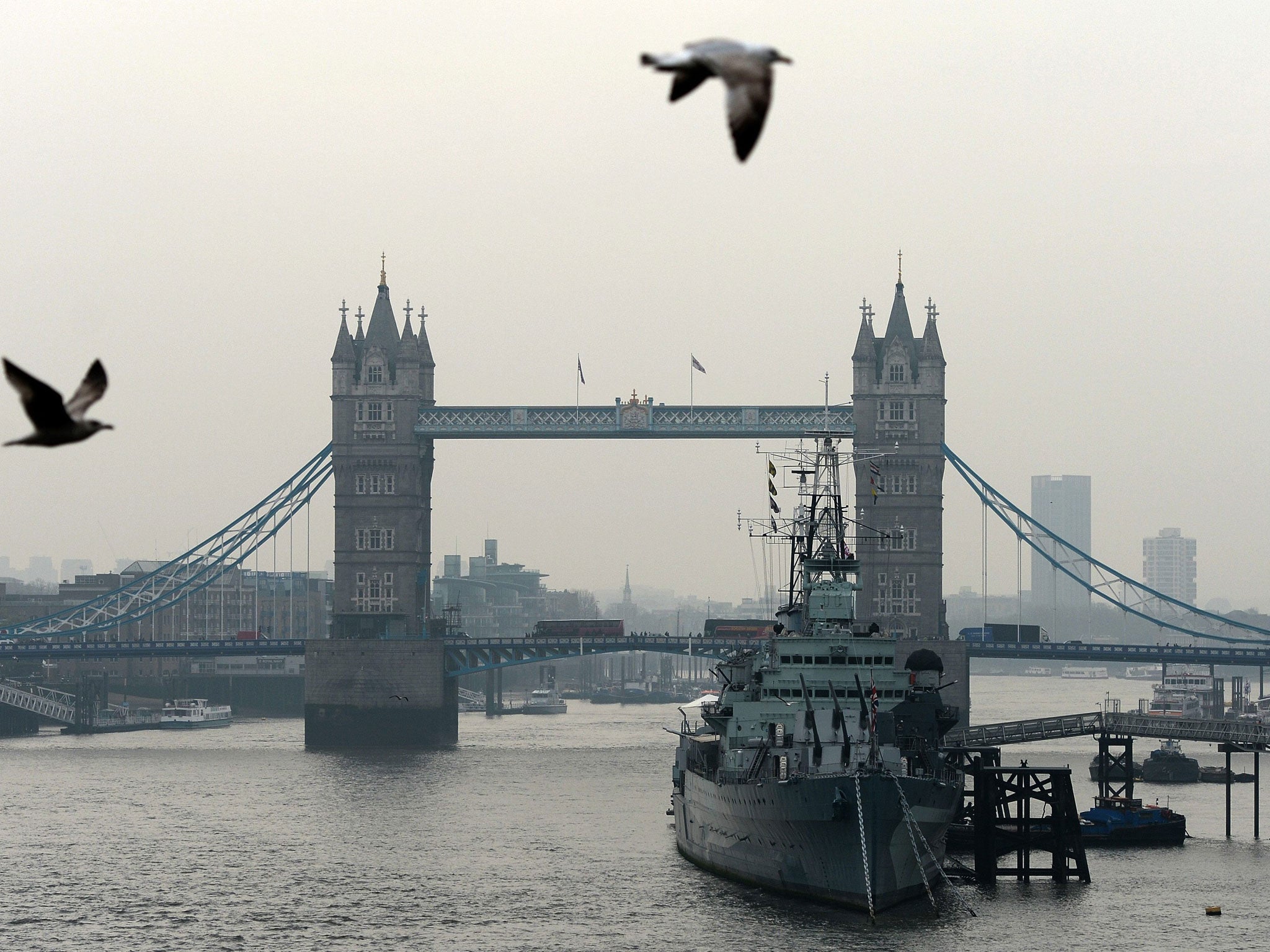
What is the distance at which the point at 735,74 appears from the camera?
9.19 meters

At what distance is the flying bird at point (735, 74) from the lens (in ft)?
29.9

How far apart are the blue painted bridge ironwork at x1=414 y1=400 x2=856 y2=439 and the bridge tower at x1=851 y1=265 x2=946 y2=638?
2.45 metres

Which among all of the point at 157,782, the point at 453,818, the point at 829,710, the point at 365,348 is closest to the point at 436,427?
the point at 365,348

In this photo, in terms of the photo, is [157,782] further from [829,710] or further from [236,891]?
[829,710]

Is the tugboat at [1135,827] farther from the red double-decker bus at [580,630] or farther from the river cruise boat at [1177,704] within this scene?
the river cruise boat at [1177,704]

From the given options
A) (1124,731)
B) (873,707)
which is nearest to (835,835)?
(873,707)

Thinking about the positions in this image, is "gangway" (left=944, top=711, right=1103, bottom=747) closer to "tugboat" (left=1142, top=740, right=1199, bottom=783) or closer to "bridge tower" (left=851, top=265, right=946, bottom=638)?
"tugboat" (left=1142, top=740, right=1199, bottom=783)

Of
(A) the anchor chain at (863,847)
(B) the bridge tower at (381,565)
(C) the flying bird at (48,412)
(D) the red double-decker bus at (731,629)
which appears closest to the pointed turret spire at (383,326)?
(B) the bridge tower at (381,565)

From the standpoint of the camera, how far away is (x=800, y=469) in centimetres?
6812

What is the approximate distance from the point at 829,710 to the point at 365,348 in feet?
270

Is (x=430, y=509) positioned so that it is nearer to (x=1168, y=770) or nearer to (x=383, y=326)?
(x=383, y=326)

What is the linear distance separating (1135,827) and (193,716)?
103 metres

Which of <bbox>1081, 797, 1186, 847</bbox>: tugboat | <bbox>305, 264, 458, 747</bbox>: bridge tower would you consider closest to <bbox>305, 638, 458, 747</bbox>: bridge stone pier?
<bbox>305, 264, 458, 747</bbox>: bridge tower

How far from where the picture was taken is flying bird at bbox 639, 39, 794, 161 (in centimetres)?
912
